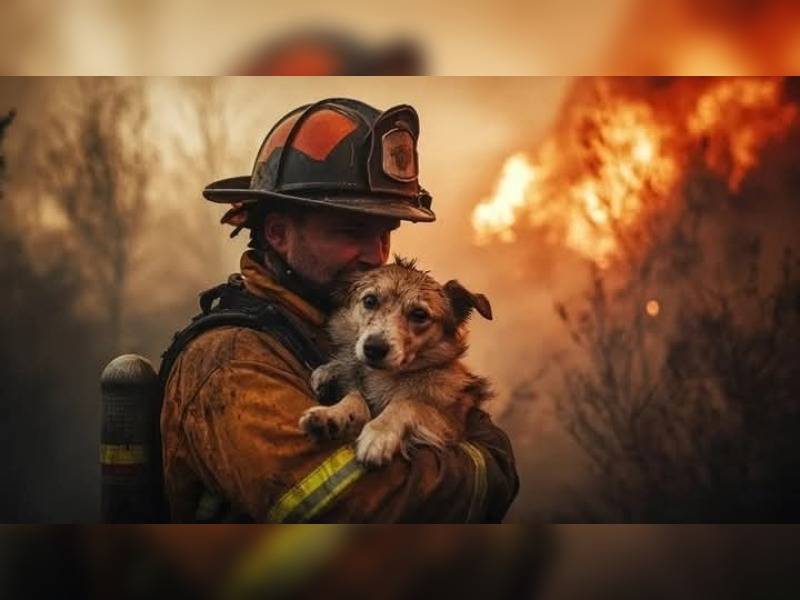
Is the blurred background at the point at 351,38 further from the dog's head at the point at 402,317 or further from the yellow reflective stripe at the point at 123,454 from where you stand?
the yellow reflective stripe at the point at 123,454

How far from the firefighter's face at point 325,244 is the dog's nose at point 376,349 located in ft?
1.54

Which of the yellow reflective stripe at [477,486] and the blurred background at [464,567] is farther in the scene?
the blurred background at [464,567]

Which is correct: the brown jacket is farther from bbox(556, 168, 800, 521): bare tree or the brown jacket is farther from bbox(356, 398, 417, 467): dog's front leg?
bbox(556, 168, 800, 521): bare tree

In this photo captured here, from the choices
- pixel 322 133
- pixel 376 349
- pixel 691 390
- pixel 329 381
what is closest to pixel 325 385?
pixel 329 381

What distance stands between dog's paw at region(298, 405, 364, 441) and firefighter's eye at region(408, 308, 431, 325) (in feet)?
1.72

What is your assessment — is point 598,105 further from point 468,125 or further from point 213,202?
point 213,202

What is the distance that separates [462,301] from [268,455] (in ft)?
3.91

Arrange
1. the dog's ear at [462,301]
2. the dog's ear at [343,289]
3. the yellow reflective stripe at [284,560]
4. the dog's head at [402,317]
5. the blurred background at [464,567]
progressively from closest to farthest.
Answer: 1. the dog's head at [402,317]
2. the dog's ear at [343,289]
3. the dog's ear at [462,301]
4. the yellow reflective stripe at [284,560]
5. the blurred background at [464,567]

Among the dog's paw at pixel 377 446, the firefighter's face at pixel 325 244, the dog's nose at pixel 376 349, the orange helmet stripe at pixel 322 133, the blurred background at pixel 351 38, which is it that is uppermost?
the blurred background at pixel 351 38

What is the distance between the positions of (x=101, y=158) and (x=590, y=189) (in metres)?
2.59

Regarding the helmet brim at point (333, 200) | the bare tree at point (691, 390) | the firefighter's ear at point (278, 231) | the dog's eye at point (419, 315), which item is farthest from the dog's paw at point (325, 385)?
the bare tree at point (691, 390)

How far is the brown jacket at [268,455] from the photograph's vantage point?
5270mm

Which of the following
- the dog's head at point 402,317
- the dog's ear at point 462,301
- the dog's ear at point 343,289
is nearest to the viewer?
the dog's head at point 402,317

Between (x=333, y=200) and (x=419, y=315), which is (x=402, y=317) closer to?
(x=419, y=315)
